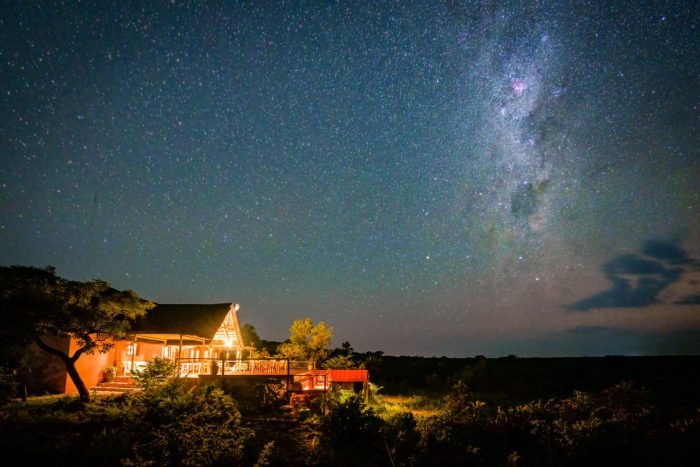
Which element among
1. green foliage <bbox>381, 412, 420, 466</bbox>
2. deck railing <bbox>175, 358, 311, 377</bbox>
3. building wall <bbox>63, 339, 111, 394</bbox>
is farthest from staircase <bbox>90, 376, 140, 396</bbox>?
green foliage <bbox>381, 412, 420, 466</bbox>

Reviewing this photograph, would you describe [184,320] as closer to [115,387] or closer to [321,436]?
[115,387]

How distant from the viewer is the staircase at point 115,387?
20.5 meters

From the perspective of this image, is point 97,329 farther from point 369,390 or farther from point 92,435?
point 369,390

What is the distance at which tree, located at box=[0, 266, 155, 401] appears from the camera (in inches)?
571

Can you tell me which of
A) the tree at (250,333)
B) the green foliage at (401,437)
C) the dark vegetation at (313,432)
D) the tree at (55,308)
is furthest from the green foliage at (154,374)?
the tree at (250,333)

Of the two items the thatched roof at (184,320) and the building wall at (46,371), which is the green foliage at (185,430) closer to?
the building wall at (46,371)

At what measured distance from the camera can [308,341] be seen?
1122 inches

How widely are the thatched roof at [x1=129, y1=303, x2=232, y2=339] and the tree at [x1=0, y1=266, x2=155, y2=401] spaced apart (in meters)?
6.38

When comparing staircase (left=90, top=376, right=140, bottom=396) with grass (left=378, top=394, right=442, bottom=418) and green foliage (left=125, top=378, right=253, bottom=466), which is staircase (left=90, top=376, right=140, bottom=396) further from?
grass (left=378, top=394, right=442, bottom=418)

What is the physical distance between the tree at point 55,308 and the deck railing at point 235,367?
3931 mm

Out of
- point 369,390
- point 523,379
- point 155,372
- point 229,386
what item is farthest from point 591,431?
point 523,379

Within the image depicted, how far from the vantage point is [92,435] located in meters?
12.9

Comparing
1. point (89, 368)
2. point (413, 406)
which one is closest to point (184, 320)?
point (89, 368)

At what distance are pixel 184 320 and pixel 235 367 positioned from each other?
6217 millimetres
